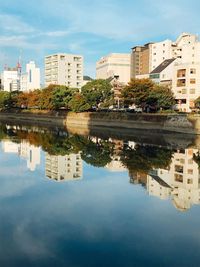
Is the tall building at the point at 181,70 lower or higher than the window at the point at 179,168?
higher

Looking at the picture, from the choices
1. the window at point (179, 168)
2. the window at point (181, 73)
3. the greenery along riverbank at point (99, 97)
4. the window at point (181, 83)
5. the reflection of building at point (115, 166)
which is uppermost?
the window at point (181, 73)

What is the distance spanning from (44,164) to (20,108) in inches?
2254

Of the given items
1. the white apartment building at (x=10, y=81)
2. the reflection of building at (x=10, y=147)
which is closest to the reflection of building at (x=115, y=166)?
the reflection of building at (x=10, y=147)

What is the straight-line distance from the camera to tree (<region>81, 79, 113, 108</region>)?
52000 mm

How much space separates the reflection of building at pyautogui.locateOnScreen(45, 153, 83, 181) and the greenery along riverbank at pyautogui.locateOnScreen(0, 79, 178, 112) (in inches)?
843

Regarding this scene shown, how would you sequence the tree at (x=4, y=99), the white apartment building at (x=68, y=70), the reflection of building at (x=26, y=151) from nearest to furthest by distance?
the reflection of building at (x=26, y=151)
the tree at (x=4, y=99)
the white apartment building at (x=68, y=70)

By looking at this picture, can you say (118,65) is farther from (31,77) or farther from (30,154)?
(30,154)

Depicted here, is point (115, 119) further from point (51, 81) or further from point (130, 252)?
point (51, 81)

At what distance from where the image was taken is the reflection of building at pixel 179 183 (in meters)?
14.4

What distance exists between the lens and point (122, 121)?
152ft

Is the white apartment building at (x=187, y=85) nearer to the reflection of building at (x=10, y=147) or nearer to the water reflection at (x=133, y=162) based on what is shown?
the water reflection at (x=133, y=162)

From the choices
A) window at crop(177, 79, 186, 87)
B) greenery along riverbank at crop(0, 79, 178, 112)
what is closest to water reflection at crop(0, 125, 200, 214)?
greenery along riverbank at crop(0, 79, 178, 112)

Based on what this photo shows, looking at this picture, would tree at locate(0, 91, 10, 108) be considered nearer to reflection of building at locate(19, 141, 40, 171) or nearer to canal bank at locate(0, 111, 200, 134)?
canal bank at locate(0, 111, 200, 134)

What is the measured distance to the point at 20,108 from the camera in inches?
3044
